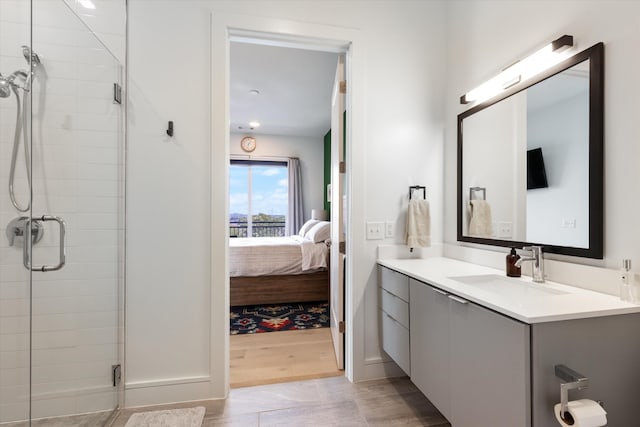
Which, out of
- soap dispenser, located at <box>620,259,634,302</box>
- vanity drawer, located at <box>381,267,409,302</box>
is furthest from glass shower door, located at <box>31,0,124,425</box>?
soap dispenser, located at <box>620,259,634,302</box>

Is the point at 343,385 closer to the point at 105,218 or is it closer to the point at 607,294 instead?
the point at 607,294

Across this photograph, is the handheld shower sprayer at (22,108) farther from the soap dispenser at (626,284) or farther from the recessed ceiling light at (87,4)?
the soap dispenser at (626,284)

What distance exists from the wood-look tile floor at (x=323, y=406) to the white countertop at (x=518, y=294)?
0.82m

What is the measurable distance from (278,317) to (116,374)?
1.76 metres

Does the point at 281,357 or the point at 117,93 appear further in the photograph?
the point at 281,357

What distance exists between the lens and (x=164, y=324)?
6.10ft

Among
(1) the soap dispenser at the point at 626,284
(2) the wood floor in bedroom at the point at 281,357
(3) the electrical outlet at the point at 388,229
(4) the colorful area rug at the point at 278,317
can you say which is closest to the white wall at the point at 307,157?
(4) the colorful area rug at the point at 278,317

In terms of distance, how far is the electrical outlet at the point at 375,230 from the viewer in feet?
6.98

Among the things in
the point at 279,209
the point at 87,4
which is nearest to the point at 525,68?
the point at 87,4

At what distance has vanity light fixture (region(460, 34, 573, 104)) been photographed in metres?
1.38

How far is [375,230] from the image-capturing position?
7.00 feet

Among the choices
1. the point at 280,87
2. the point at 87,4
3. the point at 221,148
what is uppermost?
the point at 280,87

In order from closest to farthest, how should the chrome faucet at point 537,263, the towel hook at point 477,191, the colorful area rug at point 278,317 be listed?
the chrome faucet at point 537,263 < the towel hook at point 477,191 < the colorful area rug at point 278,317

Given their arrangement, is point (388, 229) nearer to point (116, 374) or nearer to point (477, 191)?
point (477, 191)
